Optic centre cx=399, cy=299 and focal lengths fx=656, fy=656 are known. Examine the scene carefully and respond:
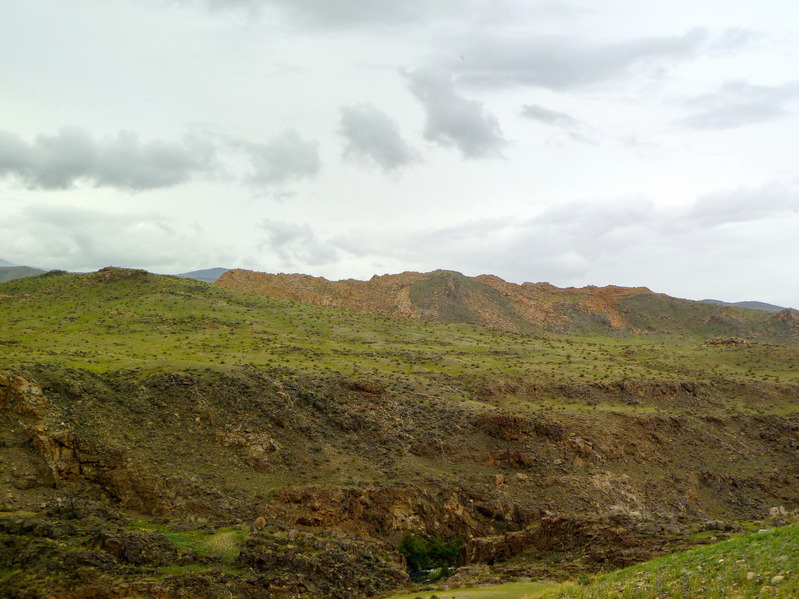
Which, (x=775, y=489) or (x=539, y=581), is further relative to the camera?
(x=775, y=489)

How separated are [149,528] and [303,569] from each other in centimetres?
873

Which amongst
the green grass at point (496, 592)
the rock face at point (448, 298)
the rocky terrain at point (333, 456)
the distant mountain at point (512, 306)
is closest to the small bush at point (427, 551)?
the rocky terrain at point (333, 456)

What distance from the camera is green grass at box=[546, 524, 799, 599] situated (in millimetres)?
18422

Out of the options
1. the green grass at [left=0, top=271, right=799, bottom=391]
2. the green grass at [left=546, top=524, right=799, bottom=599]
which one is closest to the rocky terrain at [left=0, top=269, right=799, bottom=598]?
the green grass at [left=0, top=271, right=799, bottom=391]

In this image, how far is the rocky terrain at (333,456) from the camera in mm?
30859

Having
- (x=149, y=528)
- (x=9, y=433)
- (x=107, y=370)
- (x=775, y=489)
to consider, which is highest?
(x=107, y=370)

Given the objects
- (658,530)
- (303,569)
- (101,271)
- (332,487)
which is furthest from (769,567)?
(101,271)

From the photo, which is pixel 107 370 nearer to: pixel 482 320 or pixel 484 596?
pixel 484 596

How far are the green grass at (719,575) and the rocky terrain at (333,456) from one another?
7541mm

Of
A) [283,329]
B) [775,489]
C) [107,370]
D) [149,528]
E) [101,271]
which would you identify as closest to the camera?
[149,528]

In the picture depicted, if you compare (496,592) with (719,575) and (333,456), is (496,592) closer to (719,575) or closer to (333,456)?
(719,575)

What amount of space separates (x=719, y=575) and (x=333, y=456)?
93.2ft

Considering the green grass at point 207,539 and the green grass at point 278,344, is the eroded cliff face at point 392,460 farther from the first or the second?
the green grass at point 278,344

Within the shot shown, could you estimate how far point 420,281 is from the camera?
13675cm
